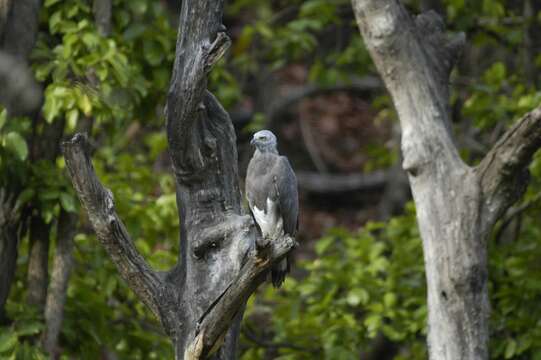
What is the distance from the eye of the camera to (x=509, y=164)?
6.08 metres

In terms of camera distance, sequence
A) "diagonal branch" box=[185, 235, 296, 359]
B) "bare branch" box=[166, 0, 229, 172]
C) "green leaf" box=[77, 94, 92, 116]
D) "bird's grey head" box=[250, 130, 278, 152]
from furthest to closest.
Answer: "green leaf" box=[77, 94, 92, 116] → "bird's grey head" box=[250, 130, 278, 152] → "bare branch" box=[166, 0, 229, 172] → "diagonal branch" box=[185, 235, 296, 359]

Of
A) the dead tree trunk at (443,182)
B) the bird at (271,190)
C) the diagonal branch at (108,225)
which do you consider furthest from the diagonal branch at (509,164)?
the diagonal branch at (108,225)

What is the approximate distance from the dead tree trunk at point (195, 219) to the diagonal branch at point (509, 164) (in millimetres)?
1610

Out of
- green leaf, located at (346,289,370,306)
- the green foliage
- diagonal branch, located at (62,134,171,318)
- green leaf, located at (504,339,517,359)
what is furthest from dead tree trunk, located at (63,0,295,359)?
green leaf, located at (504,339,517,359)

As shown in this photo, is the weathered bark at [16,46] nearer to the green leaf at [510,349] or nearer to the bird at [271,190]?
the bird at [271,190]

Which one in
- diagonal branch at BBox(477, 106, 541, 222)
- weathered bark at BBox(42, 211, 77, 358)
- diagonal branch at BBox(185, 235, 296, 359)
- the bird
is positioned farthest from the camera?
weathered bark at BBox(42, 211, 77, 358)

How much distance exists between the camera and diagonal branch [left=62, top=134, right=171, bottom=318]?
4957 mm

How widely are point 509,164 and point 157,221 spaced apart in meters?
2.76

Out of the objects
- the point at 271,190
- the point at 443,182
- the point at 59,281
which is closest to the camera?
the point at 271,190

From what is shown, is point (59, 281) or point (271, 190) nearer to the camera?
point (271, 190)

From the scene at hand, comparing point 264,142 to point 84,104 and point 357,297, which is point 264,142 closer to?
point 84,104

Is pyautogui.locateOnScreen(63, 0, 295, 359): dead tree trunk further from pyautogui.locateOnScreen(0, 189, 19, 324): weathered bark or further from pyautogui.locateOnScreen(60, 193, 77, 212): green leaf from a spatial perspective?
pyautogui.locateOnScreen(0, 189, 19, 324): weathered bark

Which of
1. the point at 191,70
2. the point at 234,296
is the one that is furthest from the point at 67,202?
the point at 234,296

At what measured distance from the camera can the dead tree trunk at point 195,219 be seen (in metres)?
5.02
